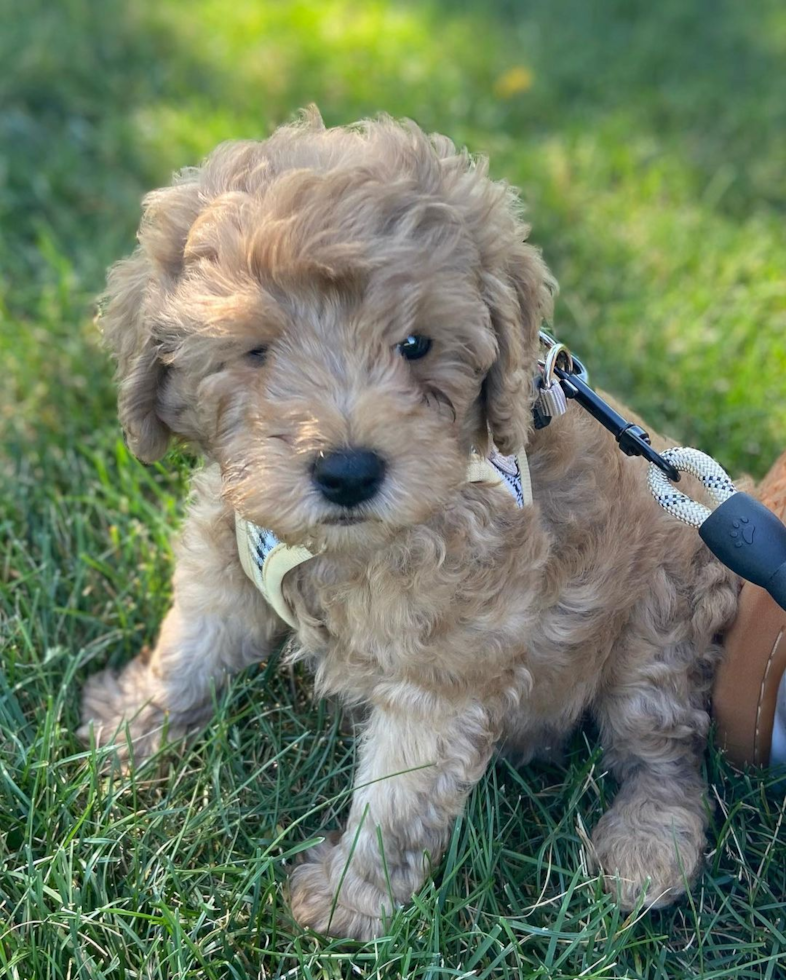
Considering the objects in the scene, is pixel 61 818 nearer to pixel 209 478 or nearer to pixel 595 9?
pixel 209 478

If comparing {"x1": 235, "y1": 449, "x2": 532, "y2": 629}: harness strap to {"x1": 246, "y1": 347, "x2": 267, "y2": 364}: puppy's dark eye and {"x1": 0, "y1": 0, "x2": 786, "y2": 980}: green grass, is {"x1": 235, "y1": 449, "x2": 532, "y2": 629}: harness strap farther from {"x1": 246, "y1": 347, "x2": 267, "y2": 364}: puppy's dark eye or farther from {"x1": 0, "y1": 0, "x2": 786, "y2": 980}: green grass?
{"x1": 0, "y1": 0, "x2": 786, "y2": 980}: green grass

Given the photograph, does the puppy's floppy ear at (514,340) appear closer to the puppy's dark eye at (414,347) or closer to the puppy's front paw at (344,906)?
the puppy's dark eye at (414,347)

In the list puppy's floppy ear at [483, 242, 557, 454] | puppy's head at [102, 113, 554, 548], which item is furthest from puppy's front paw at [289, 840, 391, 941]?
puppy's floppy ear at [483, 242, 557, 454]

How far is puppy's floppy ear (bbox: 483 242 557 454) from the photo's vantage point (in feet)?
9.13

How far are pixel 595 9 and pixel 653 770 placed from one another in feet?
24.6

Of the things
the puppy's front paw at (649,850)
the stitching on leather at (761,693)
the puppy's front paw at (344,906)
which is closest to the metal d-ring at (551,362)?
the stitching on leather at (761,693)

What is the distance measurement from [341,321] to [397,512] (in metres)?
0.50

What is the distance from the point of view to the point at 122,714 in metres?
3.71

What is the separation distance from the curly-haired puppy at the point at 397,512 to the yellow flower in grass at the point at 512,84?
16.3ft

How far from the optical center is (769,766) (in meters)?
3.57

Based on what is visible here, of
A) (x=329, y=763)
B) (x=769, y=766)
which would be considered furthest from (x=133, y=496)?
(x=769, y=766)

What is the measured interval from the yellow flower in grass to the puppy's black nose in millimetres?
5811

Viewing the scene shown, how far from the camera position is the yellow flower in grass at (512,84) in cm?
759

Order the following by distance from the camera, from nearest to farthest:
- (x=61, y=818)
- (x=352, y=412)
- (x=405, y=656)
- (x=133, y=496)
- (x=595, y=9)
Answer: (x=352, y=412), (x=405, y=656), (x=61, y=818), (x=133, y=496), (x=595, y=9)
